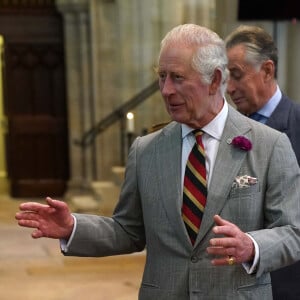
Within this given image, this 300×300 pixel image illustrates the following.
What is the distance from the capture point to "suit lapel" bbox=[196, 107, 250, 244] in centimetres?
177

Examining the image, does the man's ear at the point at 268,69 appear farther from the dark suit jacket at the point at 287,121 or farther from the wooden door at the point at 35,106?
the wooden door at the point at 35,106

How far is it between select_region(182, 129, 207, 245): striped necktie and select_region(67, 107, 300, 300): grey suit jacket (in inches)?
0.9

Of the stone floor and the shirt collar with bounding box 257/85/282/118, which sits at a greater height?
the shirt collar with bounding box 257/85/282/118

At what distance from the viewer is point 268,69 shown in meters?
2.32

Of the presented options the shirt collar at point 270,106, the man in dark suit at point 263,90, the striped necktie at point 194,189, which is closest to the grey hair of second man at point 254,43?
the man in dark suit at point 263,90

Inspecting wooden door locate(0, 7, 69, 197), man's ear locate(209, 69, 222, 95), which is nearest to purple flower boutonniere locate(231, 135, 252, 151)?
man's ear locate(209, 69, 222, 95)

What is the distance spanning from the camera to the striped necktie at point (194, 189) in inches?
71.1

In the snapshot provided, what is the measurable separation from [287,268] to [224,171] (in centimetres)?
66

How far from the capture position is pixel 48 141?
987 centimetres

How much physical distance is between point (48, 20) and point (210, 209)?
329 inches

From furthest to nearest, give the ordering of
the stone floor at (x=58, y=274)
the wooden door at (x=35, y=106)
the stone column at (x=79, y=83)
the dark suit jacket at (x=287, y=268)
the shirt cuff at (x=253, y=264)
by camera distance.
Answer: the wooden door at (x=35, y=106) → the stone column at (x=79, y=83) → the stone floor at (x=58, y=274) → the dark suit jacket at (x=287, y=268) → the shirt cuff at (x=253, y=264)

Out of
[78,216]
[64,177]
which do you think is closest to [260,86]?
[78,216]

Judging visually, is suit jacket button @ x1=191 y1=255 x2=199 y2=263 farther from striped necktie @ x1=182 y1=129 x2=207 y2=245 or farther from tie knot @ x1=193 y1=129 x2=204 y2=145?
tie knot @ x1=193 y1=129 x2=204 y2=145

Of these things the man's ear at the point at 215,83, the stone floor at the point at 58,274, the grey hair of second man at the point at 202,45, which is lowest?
the stone floor at the point at 58,274
